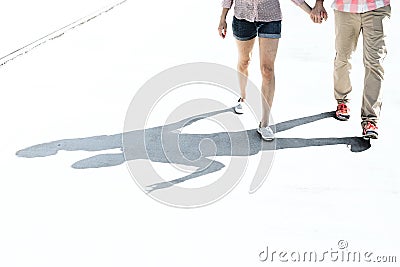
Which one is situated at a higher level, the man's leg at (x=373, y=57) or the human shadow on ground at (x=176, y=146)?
the man's leg at (x=373, y=57)

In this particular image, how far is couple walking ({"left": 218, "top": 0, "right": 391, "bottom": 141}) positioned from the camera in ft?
13.3

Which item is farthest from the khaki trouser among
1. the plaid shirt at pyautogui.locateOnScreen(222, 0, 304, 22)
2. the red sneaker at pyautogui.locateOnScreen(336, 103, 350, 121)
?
the plaid shirt at pyautogui.locateOnScreen(222, 0, 304, 22)

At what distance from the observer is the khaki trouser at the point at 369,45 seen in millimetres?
4090

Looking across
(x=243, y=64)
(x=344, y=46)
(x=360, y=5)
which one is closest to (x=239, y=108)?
(x=243, y=64)

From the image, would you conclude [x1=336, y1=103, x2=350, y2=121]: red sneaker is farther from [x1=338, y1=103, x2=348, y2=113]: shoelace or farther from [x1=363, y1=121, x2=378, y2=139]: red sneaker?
[x1=363, y1=121, x2=378, y2=139]: red sneaker

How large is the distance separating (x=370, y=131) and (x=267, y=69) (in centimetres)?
87

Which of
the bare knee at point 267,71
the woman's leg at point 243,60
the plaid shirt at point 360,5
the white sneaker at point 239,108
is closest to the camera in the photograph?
the plaid shirt at point 360,5

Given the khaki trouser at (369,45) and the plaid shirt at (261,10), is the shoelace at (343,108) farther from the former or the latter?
the plaid shirt at (261,10)

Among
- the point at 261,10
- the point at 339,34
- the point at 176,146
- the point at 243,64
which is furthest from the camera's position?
the point at 243,64

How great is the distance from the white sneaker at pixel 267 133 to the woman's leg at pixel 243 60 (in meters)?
0.54

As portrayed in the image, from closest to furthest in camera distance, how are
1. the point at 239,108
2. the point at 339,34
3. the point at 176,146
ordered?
the point at 176,146, the point at 339,34, the point at 239,108

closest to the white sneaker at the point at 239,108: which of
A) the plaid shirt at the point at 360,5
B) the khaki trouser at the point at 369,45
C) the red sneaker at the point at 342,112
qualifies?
the red sneaker at the point at 342,112

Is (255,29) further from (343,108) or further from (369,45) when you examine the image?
→ (343,108)

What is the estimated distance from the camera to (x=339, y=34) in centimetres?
437
